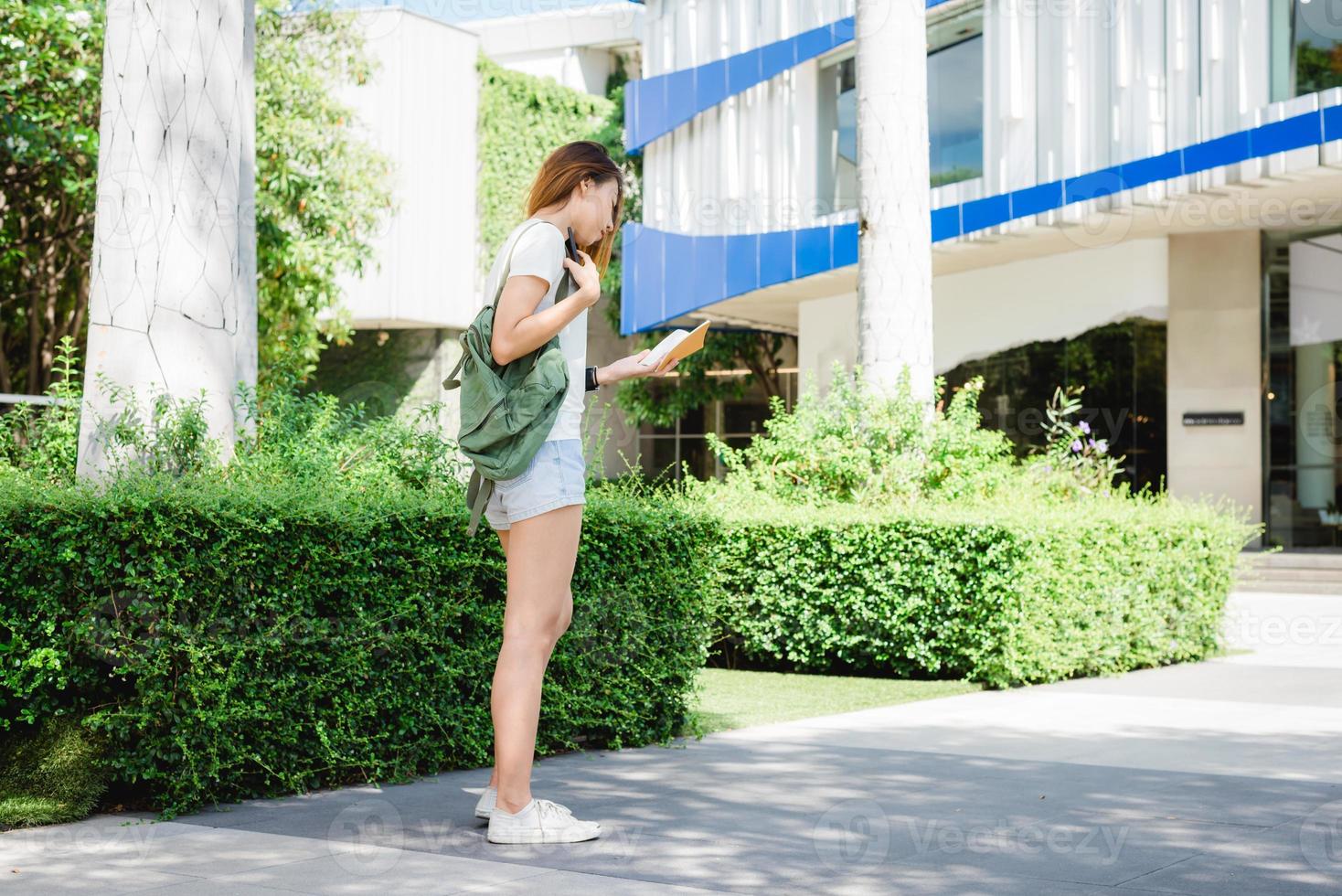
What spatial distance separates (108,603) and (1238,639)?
10.3 meters

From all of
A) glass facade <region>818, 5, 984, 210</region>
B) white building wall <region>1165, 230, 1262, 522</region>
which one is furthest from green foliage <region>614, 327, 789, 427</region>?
white building wall <region>1165, 230, 1262, 522</region>

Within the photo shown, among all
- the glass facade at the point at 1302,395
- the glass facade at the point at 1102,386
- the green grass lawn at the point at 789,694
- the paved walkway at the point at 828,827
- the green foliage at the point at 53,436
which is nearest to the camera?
the paved walkway at the point at 828,827

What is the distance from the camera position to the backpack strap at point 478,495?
14.4ft

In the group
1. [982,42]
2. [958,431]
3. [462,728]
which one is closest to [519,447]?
[462,728]

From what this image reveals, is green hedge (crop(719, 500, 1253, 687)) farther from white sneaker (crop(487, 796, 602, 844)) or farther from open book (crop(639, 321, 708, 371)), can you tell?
white sneaker (crop(487, 796, 602, 844))

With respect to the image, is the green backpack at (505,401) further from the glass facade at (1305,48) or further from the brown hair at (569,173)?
the glass facade at (1305,48)

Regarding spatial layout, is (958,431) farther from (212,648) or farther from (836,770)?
(212,648)

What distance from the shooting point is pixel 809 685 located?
8.66 m

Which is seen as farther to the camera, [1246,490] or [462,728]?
[1246,490]

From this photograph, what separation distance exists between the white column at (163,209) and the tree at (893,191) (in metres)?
6.22

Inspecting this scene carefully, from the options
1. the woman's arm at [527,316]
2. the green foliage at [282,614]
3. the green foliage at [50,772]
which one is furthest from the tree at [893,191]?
the green foliage at [50,772]

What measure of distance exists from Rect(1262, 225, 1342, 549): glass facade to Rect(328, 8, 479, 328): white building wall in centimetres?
1753

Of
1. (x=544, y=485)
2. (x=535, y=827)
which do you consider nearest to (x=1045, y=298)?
(x=544, y=485)

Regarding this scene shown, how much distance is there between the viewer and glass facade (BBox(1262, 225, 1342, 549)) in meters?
20.9
